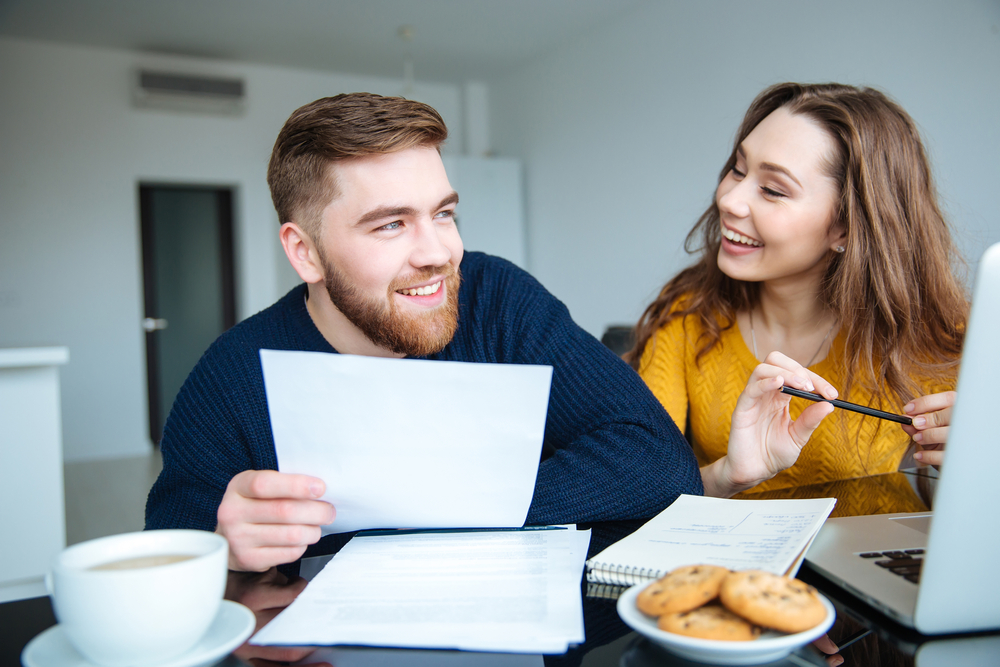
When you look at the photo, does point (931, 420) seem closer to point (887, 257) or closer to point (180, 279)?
point (887, 257)

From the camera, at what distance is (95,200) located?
5.10 m

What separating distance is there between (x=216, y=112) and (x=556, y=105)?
2550 millimetres

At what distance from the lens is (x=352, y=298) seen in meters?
1.11

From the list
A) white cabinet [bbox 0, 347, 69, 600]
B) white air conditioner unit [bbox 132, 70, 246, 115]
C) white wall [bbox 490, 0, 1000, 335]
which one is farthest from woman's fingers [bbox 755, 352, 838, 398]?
white air conditioner unit [bbox 132, 70, 246, 115]

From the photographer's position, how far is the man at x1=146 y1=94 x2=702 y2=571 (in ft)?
2.93

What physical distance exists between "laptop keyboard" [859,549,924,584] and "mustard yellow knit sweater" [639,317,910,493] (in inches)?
23.0

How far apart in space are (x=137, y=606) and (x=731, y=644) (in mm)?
359

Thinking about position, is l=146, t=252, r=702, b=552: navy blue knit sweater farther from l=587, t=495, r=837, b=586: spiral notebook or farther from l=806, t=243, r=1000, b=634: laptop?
l=806, t=243, r=1000, b=634: laptop

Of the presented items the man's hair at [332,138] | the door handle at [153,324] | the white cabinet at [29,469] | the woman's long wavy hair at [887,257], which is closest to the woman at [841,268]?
the woman's long wavy hair at [887,257]

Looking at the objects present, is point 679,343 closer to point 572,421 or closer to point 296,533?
point 572,421

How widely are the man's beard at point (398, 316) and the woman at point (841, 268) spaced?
535 millimetres

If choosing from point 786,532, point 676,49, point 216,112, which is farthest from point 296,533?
point 216,112

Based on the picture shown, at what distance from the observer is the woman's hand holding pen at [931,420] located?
3.06ft

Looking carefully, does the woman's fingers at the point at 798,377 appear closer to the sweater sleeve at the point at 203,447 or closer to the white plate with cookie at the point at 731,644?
the white plate with cookie at the point at 731,644
